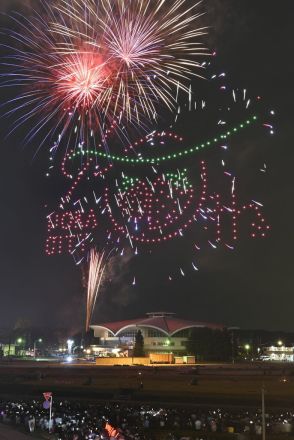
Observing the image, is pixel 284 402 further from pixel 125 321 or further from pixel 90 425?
pixel 125 321

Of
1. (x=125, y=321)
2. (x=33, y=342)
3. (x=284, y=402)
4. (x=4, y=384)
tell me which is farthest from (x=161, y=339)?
(x=284, y=402)

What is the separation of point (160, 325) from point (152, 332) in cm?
242

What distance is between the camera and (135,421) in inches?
942

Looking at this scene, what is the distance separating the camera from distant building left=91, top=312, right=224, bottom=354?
114 m

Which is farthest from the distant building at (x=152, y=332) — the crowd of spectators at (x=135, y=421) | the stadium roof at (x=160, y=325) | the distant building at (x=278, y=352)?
the crowd of spectators at (x=135, y=421)

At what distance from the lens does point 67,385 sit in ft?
126

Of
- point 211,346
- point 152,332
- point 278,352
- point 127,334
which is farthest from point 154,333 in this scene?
point 278,352

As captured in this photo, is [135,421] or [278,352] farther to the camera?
[278,352]

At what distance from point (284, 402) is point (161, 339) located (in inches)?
3572

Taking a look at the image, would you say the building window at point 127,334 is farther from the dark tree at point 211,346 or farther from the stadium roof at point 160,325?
the dark tree at point 211,346

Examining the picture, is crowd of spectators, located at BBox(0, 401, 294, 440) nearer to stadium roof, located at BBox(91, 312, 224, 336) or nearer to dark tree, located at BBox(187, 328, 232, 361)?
dark tree, located at BBox(187, 328, 232, 361)

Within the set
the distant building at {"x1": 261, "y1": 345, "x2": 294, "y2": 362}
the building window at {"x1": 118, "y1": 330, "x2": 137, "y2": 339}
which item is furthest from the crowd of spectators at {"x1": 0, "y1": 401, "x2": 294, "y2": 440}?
the distant building at {"x1": 261, "y1": 345, "x2": 294, "y2": 362}

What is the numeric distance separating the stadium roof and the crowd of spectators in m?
89.7

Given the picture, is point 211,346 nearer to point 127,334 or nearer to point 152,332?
point 152,332
